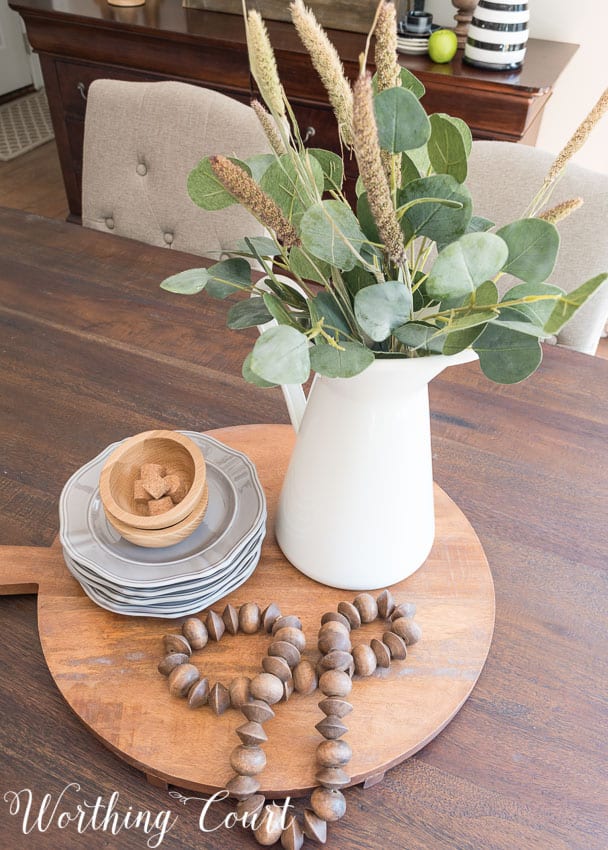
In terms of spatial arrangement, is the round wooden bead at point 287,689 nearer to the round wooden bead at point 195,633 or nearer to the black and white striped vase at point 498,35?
the round wooden bead at point 195,633

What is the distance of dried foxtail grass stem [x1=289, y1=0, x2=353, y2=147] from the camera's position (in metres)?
0.44

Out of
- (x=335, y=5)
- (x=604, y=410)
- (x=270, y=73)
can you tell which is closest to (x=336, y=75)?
(x=270, y=73)

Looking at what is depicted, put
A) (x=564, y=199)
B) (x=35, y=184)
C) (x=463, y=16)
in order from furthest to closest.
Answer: (x=35, y=184)
(x=463, y=16)
(x=564, y=199)

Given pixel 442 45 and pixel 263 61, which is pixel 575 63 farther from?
pixel 263 61

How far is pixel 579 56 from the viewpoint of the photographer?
2.18m

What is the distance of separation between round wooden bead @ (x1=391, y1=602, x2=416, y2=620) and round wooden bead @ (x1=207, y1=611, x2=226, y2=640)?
160mm

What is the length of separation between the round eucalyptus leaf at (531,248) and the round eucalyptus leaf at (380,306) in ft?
0.25

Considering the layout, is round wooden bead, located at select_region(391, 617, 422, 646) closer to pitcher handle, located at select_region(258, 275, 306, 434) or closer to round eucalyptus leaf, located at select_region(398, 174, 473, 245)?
pitcher handle, located at select_region(258, 275, 306, 434)

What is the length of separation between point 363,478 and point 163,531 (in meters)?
0.19

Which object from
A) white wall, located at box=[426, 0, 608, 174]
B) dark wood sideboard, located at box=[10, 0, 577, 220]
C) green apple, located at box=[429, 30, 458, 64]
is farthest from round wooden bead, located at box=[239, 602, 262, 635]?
white wall, located at box=[426, 0, 608, 174]

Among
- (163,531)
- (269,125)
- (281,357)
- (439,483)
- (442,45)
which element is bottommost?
(439,483)

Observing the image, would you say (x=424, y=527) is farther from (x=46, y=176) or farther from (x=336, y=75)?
(x=46, y=176)

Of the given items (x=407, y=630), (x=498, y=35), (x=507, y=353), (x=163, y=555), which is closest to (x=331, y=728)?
(x=407, y=630)

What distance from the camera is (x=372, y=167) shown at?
426 millimetres
